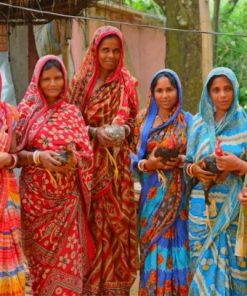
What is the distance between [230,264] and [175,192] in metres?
0.60

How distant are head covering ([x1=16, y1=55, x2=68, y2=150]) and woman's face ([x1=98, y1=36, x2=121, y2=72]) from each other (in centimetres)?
37

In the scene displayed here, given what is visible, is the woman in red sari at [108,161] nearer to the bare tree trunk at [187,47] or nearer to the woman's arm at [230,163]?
the woman's arm at [230,163]

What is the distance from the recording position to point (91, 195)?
171 inches

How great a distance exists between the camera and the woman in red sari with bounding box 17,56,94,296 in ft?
13.1

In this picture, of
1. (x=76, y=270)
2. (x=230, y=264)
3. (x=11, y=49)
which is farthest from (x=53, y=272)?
(x=11, y=49)

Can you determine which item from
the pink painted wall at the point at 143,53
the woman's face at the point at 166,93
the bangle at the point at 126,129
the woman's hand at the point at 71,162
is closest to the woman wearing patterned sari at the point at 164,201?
the woman's face at the point at 166,93

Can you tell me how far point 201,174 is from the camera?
3822 millimetres

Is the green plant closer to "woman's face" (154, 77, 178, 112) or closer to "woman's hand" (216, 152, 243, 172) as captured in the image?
"woman's face" (154, 77, 178, 112)

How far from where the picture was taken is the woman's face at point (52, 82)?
13.3 ft

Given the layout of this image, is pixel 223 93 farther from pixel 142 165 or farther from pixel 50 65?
pixel 50 65

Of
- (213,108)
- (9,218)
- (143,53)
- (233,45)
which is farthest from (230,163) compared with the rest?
(233,45)

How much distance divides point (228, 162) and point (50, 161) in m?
1.06

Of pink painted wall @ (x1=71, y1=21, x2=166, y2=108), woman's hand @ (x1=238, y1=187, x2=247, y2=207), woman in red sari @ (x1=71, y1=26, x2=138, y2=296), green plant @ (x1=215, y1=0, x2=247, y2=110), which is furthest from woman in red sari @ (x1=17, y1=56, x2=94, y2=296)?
green plant @ (x1=215, y1=0, x2=247, y2=110)

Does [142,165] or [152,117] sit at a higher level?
[152,117]
